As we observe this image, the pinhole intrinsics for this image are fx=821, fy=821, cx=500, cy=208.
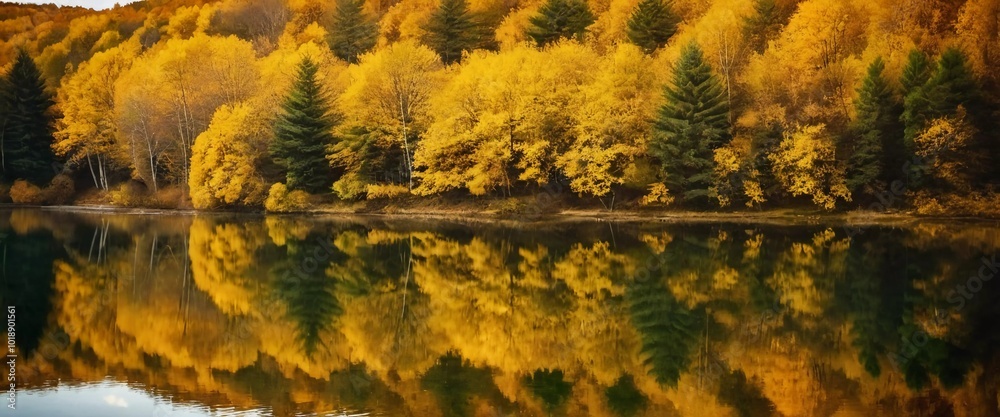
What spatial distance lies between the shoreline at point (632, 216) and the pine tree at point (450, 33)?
25309 millimetres

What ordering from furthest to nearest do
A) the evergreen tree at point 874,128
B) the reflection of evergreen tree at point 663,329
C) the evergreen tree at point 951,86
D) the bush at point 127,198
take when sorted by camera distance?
the bush at point 127,198
the evergreen tree at point 874,128
the evergreen tree at point 951,86
the reflection of evergreen tree at point 663,329

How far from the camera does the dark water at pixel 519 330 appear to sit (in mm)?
13172

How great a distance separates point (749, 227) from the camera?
41844mm

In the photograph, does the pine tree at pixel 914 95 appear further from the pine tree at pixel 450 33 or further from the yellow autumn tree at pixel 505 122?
the pine tree at pixel 450 33

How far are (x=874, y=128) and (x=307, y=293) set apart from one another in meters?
33.8

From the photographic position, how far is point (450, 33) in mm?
77188

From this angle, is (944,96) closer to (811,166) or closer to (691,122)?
(811,166)

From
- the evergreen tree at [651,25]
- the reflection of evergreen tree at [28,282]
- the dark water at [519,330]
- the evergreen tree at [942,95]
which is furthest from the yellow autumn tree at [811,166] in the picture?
the reflection of evergreen tree at [28,282]

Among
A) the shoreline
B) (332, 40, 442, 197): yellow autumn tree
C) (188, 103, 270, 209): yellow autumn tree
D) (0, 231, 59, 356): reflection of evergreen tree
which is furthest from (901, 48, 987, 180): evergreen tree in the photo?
(188, 103, 270, 209): yellow autumn tree

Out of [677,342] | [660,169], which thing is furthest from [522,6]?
[677,342]

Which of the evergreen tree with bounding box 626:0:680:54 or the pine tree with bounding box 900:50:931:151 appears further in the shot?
the evergreen tree with bounding box 626:0:680:54

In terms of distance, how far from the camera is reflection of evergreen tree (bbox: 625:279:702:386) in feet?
48.5

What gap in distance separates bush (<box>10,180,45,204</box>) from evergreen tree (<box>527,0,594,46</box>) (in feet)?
146

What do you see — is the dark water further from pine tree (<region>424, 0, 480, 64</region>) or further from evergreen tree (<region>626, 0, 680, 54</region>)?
pine tree (<region>424, 0, 480, 64</region>)
